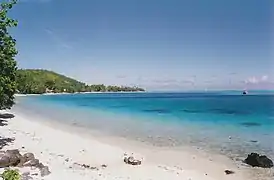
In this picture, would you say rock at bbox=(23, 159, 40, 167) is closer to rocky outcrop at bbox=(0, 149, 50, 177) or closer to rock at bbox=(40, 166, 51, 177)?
rocky outcrop at bbox=(0, 149, 50, 177)

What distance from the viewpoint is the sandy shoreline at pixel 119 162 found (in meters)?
10.3

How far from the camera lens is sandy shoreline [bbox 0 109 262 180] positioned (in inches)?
406

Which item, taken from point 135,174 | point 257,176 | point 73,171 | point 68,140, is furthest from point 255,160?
point 68,140

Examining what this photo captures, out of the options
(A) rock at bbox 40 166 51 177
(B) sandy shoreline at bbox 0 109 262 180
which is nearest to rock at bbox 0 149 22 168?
(A) rock at bbox 40 166 51 177

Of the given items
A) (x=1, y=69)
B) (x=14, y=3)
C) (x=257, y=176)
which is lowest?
(x=257, y=176)

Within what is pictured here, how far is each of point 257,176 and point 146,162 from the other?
3.91 m

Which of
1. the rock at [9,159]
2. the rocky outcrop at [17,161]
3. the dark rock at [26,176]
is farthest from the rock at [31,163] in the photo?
the dark rock at [26,176]

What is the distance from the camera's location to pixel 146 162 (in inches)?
508

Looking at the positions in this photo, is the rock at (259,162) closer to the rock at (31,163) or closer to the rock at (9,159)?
the rock at (31,163)

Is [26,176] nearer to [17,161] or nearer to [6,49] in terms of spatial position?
[17,161]

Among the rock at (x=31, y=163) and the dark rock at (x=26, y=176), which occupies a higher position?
the rock at (x=31, y=163)

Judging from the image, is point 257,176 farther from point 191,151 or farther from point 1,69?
point 1,69

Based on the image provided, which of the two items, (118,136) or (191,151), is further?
(118,136)

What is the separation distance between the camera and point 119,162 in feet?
40.9
